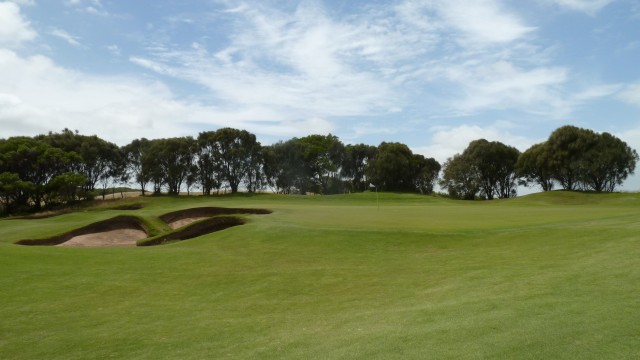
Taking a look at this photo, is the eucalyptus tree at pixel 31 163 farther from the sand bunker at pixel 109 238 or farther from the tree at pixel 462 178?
the tree at pixel 462 178

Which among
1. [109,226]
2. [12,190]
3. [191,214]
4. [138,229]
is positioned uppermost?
[12,190]

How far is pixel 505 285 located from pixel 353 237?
11.2 meters

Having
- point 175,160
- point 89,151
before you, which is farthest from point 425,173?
point 89,151

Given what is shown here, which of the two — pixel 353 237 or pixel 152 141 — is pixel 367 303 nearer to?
pixel 353 237

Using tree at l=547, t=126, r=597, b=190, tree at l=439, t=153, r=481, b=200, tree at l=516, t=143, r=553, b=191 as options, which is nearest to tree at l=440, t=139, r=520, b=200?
tree at l=439, t=153, r=481, b=200

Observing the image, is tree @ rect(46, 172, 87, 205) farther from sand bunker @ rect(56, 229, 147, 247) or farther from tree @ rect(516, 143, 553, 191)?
tree @ rect(516, 143, 553, 191)

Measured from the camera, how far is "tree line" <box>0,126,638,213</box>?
72.8 m

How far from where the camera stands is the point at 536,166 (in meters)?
83.1

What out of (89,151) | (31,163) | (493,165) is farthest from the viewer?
(493,165)

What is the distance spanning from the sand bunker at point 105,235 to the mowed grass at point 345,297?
12.6 m

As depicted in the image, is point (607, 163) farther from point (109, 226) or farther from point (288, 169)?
point (109, 226)

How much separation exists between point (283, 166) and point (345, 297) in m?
90.6

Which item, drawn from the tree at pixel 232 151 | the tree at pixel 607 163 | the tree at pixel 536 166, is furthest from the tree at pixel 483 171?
the tree at pixel 232 151

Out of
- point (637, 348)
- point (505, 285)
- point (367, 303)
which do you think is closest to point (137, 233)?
point (367, 303)
